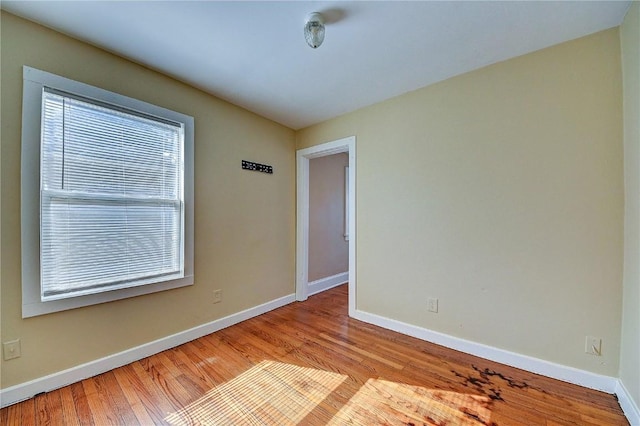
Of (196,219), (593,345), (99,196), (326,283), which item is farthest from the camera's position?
(326,283)

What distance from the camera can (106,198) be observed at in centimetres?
194

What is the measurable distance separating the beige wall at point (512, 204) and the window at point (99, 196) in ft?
6.52

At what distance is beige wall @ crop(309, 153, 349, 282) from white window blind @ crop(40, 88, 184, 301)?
76.9 inches

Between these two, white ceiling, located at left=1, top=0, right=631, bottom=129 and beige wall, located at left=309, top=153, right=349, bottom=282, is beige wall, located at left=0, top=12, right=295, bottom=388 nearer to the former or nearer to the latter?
white ceiling, located at left=1, top=0, right=631, bottom=129

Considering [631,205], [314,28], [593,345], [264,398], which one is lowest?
[264,398]

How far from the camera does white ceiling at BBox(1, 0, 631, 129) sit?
155 centimetres

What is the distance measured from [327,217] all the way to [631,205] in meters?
3.19

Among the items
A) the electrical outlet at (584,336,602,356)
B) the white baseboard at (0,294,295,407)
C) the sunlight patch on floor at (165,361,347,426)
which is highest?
the electrical outlet at (584,336,602,356)

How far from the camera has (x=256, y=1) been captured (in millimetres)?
1495

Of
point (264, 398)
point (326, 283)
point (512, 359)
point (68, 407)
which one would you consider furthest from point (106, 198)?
point (512, 359)

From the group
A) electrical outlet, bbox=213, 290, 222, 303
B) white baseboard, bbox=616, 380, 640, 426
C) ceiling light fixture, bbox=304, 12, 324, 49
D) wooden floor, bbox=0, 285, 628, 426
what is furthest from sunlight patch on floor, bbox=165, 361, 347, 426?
ceiling light fixture, bbox=304, 12, 324, 49

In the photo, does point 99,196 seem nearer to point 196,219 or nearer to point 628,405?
point 196,219

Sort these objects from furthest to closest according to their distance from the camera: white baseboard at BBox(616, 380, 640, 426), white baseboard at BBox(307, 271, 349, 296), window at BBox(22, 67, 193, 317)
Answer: white baseboard at BBox(307, 271, 349, 296)
window at BBox(22, 67, 193, 317)
white baseboard at BBox(616, 380, 640, 426)

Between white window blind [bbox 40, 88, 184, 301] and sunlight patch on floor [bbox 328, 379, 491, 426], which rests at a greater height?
white window blind [bbox 40, 88, 184, 301]
